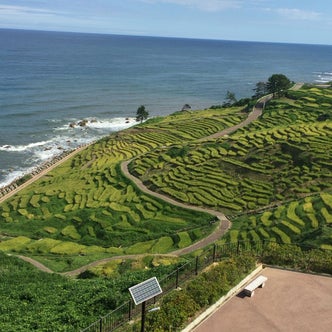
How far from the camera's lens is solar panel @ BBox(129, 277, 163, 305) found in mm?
14726

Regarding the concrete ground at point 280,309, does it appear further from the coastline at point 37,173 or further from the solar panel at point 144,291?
the coastline at point 37,173

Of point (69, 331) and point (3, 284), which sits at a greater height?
point (69, 331)

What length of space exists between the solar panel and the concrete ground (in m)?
4.82

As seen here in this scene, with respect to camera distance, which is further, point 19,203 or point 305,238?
point 19,203

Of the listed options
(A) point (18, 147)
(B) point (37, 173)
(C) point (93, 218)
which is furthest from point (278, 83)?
(C) point (93, 218)

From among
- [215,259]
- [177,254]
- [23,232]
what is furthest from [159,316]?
[23,232]

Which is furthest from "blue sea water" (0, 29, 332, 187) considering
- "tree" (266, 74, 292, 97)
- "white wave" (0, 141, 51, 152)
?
"tree" (266, 74, 292, 97)

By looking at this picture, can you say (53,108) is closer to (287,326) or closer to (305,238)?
(305,238)

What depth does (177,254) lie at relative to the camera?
39.5m

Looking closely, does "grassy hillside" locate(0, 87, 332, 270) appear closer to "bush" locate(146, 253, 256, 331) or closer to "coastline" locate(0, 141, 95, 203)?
"coastline" locate(0, 141, 95, 203)

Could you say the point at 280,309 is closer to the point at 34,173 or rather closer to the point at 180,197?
the point at 180,197

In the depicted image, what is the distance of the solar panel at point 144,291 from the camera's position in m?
14.7

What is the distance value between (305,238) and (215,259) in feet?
48.7

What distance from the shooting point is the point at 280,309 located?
2003 centimetres
